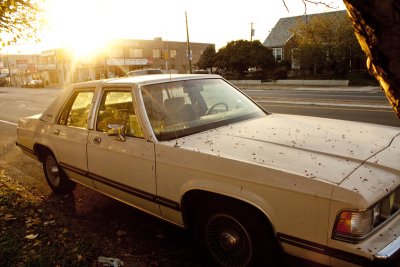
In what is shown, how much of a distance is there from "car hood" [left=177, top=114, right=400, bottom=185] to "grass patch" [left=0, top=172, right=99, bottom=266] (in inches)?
60.6

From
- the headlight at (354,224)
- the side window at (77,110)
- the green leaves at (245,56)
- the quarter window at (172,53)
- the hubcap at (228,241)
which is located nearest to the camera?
the headlight at (354,224)

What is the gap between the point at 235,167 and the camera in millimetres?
2771

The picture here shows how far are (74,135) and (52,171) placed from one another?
124 cm

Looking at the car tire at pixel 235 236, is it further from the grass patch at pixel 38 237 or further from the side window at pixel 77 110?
the side window at pixel 77 110

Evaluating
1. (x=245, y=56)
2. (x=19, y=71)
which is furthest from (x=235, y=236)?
(x=19, y=71)

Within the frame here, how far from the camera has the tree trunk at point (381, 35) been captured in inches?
69.6

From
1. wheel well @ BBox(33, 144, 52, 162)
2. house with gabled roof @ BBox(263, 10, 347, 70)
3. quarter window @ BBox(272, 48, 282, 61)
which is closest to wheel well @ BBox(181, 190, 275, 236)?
wheel well @ BBox(33, 144, 52, 162)

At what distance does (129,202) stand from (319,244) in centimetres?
220

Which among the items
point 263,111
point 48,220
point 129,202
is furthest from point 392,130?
point 48,220

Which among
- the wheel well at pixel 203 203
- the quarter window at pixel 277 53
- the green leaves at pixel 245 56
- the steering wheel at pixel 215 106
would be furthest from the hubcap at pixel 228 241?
the quarter window at pixel 277 53

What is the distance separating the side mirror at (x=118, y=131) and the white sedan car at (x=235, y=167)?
0.02m

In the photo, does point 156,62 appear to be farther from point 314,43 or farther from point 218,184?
point 218,184

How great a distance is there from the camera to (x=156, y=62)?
69.0 meters

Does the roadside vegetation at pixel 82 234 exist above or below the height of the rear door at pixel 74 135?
below
